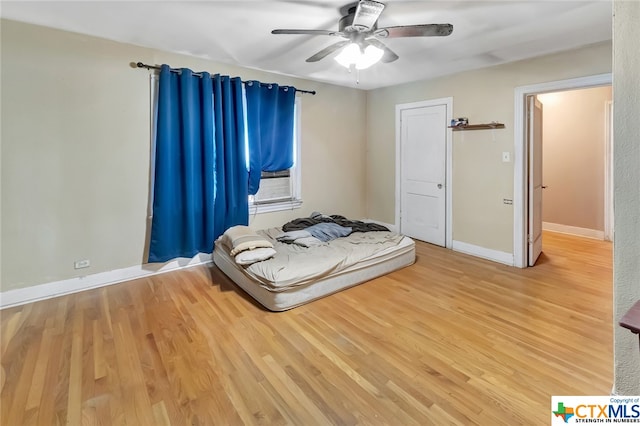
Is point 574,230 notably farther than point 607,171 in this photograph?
Yes

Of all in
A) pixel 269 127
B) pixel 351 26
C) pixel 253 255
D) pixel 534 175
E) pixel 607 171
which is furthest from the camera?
pixel 607 171

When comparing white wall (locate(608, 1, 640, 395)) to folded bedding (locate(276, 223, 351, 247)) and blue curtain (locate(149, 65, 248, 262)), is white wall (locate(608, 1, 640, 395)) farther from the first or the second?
blue curtain (locate(149, 65, 248, 262))

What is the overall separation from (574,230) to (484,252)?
7.53 feet

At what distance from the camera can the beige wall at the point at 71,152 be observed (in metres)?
2.93

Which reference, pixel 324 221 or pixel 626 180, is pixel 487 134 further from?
pixel 626 180

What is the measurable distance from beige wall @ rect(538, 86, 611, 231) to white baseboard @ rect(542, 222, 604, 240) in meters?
0.05

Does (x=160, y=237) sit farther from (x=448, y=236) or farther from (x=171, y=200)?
(x=448, y=236)

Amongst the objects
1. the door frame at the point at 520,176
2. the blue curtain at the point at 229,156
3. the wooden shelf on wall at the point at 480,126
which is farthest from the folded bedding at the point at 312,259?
the wooden shelf on wall at the point at 480,126

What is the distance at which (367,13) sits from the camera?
2299mm

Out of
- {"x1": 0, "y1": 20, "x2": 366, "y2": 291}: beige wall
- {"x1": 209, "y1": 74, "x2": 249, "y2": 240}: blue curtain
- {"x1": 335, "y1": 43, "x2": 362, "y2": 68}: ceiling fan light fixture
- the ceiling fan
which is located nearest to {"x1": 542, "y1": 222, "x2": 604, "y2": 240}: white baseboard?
the ceiling fan

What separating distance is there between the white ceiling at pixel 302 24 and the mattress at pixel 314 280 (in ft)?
6.86

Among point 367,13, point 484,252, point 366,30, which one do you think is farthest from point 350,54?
point 484,252

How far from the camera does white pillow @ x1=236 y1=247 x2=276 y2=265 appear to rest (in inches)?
126

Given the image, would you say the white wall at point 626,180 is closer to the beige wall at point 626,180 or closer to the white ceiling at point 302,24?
the beige wall at point 626,180
